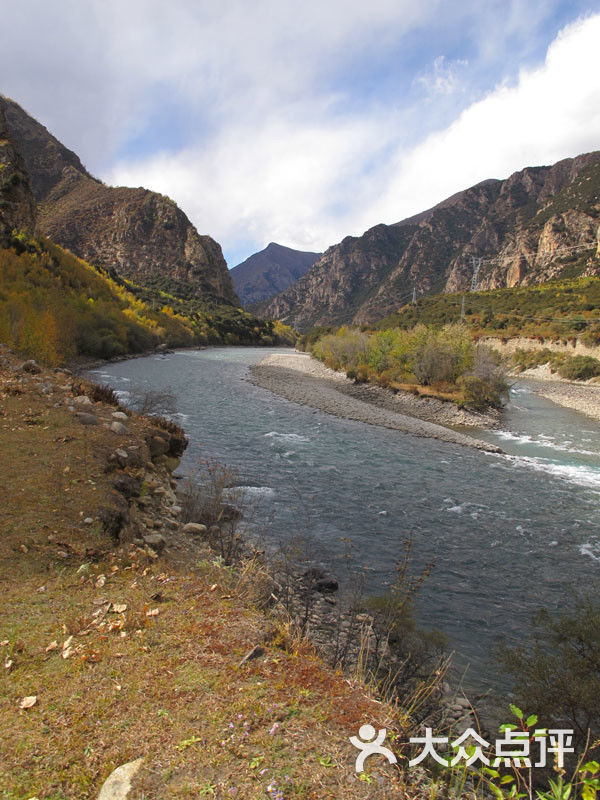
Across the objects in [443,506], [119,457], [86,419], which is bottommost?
[443,506]

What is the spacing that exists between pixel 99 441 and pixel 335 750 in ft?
26.2

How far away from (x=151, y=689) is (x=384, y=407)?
1073 inches

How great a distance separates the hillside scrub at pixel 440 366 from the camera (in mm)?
29750

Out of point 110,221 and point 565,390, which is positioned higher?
point 110,221

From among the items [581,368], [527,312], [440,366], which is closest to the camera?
[440,366]

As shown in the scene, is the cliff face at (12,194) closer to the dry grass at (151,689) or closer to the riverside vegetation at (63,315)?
the riverside vegetation at (63,315)

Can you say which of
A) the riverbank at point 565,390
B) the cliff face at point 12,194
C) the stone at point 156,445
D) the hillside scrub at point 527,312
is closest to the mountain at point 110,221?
the hillside scrub at point 527,312

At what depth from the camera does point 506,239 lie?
130 m

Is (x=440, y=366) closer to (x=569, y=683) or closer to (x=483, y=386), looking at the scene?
(x=483, y=386)

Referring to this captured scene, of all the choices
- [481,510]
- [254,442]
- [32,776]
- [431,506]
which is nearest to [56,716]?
[32,776]

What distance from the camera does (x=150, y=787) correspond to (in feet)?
8.25

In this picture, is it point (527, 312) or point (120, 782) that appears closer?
point (120, 782)

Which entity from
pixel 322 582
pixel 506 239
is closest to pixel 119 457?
Answer: pixel 322 582

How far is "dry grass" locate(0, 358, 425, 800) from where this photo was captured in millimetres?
2639
